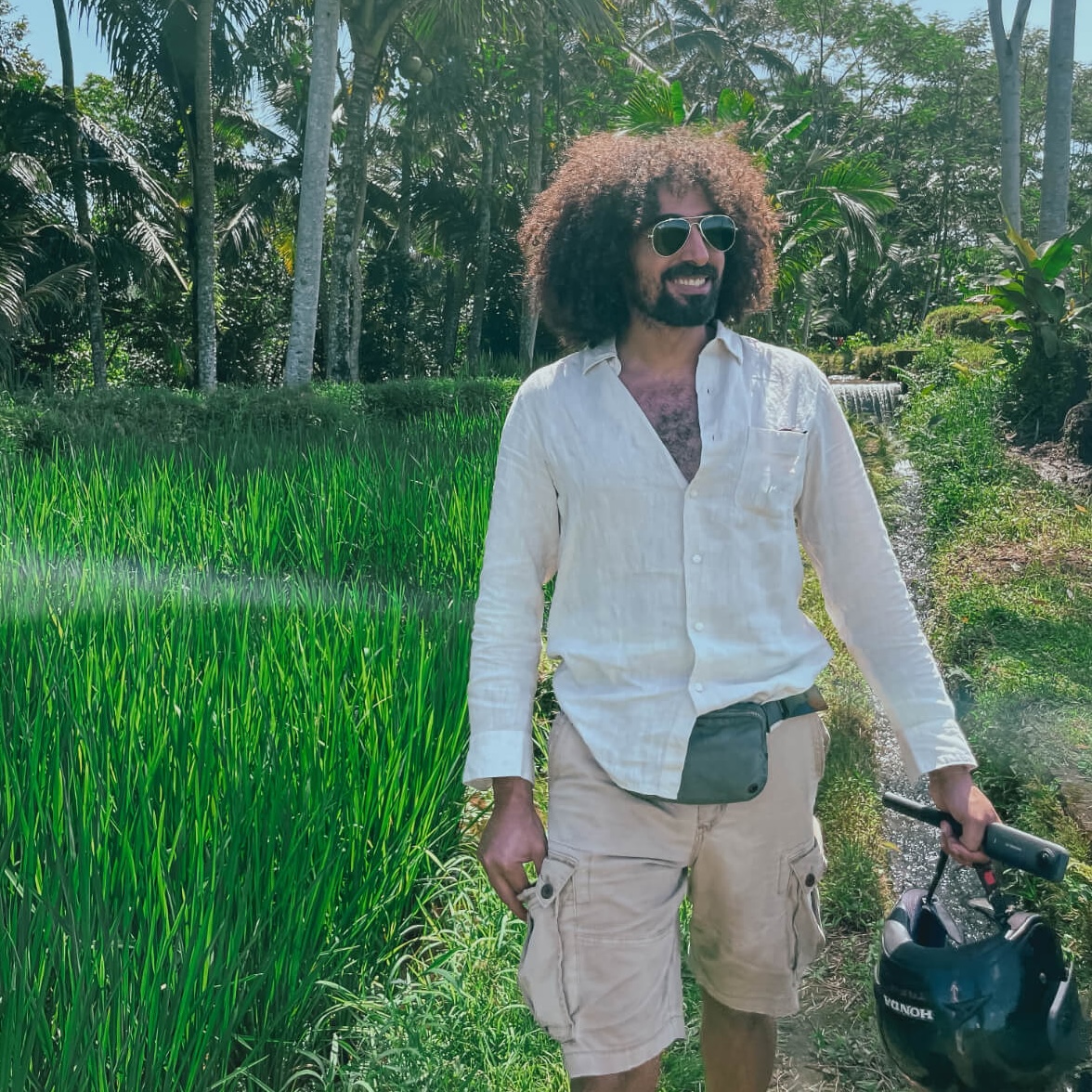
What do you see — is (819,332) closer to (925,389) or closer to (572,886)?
(925,389)

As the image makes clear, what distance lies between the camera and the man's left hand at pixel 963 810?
148 cm

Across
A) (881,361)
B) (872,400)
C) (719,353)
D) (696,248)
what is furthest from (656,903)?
(881,361)

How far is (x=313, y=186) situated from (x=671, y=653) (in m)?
9.05

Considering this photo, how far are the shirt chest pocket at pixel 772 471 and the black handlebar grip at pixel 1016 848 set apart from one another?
0.44 m

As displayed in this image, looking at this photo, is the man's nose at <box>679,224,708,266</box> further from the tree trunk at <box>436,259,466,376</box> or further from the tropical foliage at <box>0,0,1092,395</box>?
the tree trunk at <box>436,259,466,376</box>

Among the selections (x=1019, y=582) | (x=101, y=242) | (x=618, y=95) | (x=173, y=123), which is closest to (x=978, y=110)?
(x=618, y=95)

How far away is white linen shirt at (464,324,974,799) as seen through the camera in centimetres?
155

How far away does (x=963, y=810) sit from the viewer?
152cm

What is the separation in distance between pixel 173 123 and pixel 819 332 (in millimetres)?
15093

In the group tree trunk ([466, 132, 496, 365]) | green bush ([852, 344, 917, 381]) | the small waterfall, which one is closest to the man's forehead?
the small waterfall

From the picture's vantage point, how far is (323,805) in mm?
2006

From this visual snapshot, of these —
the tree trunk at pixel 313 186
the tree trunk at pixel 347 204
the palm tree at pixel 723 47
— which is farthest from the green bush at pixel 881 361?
the palm tree at pixel 723 47

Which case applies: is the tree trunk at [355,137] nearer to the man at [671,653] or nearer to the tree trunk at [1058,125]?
the tree trunk at [1058,125]

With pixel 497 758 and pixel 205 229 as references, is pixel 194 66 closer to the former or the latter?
pixel 205 229
